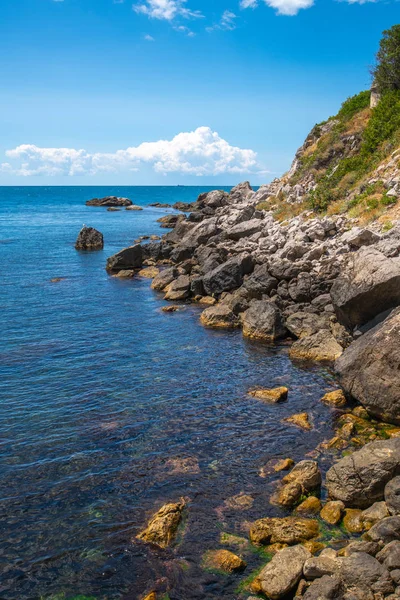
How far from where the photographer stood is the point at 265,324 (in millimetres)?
33938

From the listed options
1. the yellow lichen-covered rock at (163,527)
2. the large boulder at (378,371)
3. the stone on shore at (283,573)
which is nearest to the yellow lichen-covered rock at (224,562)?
the stone on shore at (283,573)

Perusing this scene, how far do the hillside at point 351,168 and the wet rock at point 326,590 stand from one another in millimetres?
30205

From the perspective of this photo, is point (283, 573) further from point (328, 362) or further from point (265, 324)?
point (265, 324)

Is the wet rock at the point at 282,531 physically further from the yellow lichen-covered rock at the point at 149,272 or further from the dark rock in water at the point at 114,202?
the dark rock in water at the point at 114,202

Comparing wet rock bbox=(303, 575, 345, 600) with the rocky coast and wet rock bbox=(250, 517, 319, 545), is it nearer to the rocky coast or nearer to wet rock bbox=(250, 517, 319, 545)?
the rocky coast

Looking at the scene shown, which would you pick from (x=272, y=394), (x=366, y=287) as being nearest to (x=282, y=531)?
(x=272, y=394)

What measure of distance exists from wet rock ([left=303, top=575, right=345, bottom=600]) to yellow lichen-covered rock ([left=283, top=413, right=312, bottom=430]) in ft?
31.9

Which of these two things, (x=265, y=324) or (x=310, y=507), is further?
(x=265, y=324)

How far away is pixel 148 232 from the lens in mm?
93250

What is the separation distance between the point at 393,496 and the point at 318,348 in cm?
1533

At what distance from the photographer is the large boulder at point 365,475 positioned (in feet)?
52.6

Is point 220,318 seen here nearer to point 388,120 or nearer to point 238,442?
point 238,442

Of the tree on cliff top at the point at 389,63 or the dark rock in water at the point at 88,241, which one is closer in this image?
the tree on cliff top at the point at 389,63

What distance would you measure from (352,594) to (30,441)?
13.9 meters
